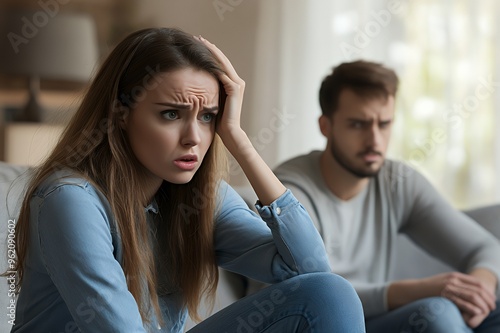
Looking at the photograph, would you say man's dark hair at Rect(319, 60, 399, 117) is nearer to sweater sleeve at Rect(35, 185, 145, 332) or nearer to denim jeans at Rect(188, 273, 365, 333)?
denim jeans at Rect(188, 273, 365, 333)

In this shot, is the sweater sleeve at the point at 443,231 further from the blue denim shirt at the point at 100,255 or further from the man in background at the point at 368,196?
the blue denim shirt at the point at 100,255

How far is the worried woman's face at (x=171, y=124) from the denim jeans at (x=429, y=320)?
0.76 m

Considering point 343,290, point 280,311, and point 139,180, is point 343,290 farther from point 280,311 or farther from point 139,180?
point 139,180

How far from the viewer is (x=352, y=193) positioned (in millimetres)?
2178

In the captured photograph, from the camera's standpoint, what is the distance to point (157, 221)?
4.47 feet

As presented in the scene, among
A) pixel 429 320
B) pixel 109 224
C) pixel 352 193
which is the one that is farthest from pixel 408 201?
pixel 109 224

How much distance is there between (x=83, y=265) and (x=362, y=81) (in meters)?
1.29

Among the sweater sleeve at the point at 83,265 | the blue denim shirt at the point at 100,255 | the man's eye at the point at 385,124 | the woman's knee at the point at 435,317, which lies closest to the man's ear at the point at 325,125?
the man's eye at the point at 385,124

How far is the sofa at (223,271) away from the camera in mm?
1548

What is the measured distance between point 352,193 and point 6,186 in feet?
3.18

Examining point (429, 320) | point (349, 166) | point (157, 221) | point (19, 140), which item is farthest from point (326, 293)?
point (19, 140)

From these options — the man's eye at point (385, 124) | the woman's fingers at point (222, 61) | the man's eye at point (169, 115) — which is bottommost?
the man's eye at point (385, 124)

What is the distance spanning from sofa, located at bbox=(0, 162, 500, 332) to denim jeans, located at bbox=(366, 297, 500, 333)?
0.32 m

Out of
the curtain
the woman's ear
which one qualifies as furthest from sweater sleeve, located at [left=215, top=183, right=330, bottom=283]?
the curtain
